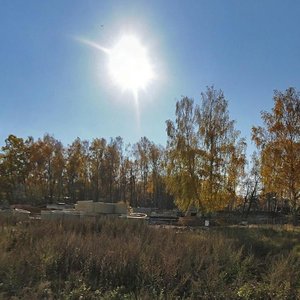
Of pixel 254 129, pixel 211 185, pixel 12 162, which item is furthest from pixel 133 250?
pixel 12 162

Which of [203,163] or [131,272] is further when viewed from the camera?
[203,163]

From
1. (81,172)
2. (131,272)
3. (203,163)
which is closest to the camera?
(131,272)

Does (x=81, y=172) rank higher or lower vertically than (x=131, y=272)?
higher

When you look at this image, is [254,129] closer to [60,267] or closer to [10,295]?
[60,267]

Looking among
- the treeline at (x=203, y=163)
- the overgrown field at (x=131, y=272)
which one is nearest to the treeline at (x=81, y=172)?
the treeline at (x=203, y=163)

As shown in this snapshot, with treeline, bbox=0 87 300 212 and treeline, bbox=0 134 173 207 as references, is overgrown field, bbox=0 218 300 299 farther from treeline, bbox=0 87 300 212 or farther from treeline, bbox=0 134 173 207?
treeline, bbox=0 134 173 207

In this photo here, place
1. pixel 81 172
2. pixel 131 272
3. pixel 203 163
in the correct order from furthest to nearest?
pixel 81 172 < pixel 203 163 < pixel 131 272

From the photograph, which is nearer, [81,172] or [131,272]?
[131,272]

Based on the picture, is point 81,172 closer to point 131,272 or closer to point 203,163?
point 203,163

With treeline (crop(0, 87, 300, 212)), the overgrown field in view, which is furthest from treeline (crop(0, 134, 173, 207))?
the overgrown field

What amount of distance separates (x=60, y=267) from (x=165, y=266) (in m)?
2.25

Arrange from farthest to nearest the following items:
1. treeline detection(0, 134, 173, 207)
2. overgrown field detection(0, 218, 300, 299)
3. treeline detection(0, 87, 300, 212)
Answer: treeline detection(0, 134, 173, 207)
treeline detection(0, 87, 300, 212)
overgrown field detection(0, 218, 300, 299)

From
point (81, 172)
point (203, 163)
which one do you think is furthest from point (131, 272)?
point (81, 172)

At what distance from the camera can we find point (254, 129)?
3191 cm
